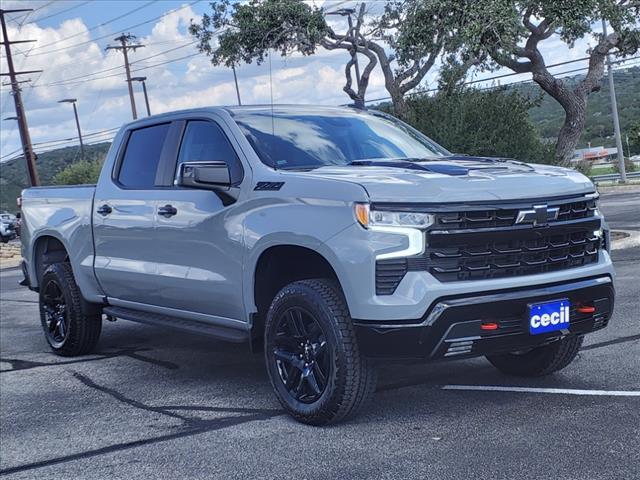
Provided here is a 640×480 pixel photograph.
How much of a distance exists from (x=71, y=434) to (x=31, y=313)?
710cm

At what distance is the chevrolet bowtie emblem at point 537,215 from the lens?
487 cm

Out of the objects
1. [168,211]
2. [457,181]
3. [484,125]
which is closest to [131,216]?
[168,211]

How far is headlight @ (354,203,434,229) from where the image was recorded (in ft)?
15.5

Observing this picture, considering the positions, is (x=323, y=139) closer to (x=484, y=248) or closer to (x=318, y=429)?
(x=484, y=248)

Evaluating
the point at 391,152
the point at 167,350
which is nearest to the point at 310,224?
the point at 391,152

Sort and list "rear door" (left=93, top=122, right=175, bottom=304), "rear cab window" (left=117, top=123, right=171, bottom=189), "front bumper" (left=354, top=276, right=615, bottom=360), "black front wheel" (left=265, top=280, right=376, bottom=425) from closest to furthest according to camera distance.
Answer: "front bumper" (left=354, top=276, right=615, bottom=360), "black front wheel" (left=265, top=280, right=376, bottom=425), "rear door" (left=93, top=122, right=175, bottom=304), "rear cab window" (left=117, top=123, right=171, bottom=189)

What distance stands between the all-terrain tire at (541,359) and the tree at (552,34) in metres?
11.1

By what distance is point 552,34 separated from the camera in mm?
17781

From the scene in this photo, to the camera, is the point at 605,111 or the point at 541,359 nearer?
the point at 541,359

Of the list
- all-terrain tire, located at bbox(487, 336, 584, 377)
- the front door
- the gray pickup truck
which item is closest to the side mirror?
the gray pickup truck

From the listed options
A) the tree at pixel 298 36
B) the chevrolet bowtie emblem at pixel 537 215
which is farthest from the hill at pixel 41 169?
the chevrolet bowtie emblem at pixel 537 215

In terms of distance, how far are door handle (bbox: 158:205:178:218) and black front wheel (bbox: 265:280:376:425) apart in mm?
1325

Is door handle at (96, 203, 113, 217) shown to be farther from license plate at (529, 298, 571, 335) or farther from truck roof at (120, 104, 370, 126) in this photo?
license plate at (529, 298, 571, 335)

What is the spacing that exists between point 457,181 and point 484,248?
40 cm
